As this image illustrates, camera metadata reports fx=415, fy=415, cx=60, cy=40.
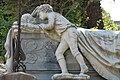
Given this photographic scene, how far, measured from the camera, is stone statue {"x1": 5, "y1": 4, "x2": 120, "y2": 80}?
8516mm

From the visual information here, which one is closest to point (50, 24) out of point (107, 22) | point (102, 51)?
point (102, 51)

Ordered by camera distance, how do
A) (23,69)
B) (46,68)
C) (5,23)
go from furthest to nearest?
(5,23)
(46,68)
(23,69)

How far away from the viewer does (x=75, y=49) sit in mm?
8477

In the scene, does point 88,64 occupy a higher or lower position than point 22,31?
lower

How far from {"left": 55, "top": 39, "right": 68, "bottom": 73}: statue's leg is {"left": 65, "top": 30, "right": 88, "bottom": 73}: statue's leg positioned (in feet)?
0.41

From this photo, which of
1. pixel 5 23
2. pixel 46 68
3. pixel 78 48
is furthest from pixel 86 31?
pixel 5 23

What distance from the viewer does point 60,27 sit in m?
8.59

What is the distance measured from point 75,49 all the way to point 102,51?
673 mm

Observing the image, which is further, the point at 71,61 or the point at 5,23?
the point at 5,23

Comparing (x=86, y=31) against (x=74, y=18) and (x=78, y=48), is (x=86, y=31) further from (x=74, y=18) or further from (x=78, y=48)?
(x=74, y=18)

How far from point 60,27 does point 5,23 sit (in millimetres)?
6597

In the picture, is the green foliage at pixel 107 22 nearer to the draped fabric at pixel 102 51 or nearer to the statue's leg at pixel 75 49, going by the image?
the draped fabric at pixel 102 51

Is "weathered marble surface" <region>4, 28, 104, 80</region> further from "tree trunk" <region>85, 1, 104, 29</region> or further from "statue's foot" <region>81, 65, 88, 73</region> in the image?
"tree trunk" <region>85, 1, 104, 29</region>

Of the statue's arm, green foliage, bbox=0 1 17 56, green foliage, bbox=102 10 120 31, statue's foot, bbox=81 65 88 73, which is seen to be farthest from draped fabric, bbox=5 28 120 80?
green foliage, bbox=102 10 120 31
